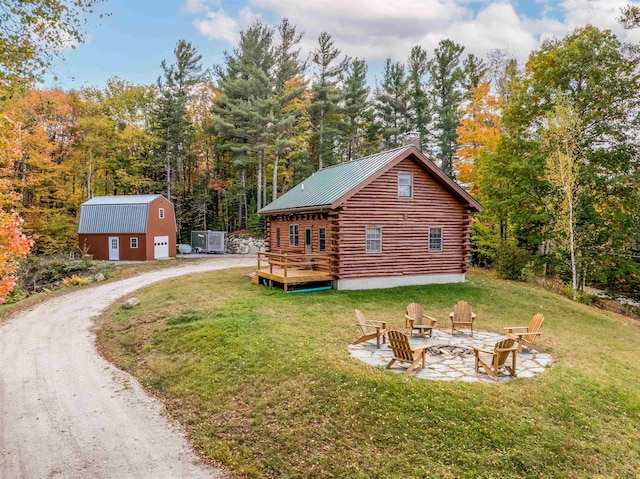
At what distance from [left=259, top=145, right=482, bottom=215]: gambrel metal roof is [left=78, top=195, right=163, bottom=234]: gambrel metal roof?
14.0 meters

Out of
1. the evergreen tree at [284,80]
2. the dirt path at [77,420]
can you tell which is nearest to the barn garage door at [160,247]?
the evergreen tree at [284,80]

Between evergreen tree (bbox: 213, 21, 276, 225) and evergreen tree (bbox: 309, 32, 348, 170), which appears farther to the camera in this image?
evergreen tree (bbox: 309, 32, 348, 170)

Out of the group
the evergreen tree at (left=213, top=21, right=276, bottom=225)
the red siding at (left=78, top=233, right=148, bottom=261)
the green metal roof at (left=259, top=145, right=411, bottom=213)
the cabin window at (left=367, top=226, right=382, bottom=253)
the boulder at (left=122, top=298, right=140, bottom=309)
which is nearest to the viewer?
the boulder at (left=122, top=298, right=140, bottom=309)

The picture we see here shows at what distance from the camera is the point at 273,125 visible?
112 ft

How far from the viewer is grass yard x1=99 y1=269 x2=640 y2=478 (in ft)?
19.3

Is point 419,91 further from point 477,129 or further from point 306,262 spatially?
point 306,262

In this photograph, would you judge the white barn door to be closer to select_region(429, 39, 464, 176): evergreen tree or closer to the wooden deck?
the wooden deck

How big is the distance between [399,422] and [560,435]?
8.41ft

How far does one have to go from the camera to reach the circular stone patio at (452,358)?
7.94 meters

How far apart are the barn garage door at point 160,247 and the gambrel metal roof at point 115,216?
1.75m

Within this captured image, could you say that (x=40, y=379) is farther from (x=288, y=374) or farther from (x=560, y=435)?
(x=560, y=435)

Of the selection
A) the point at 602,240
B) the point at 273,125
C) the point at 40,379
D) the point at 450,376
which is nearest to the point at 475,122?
the point at 602,240

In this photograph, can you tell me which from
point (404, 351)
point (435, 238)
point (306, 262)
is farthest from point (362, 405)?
point (435, 238)

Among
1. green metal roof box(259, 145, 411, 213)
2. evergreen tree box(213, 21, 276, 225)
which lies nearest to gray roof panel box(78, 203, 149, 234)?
evergreen tree box(213, 21, 276, 225)
